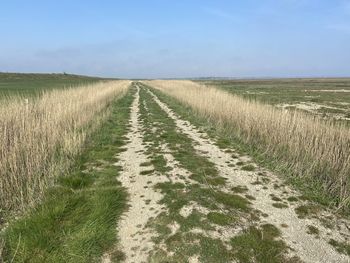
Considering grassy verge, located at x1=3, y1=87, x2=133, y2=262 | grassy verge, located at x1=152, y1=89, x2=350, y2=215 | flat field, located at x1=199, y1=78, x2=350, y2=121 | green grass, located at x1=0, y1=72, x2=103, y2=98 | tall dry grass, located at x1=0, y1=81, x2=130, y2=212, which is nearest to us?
grassy verge, located at x1=3, y1=87, x2=133, y2=262

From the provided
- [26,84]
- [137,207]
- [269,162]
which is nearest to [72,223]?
[137,207]

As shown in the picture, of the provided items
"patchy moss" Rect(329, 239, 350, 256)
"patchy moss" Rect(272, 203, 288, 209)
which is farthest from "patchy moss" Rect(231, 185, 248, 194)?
"patchy moss" Rect(329, 239, 350, 256)

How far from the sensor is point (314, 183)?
255 inches

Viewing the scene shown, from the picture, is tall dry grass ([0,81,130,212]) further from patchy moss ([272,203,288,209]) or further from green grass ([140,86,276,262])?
patchy moss ([272,203,288,209])

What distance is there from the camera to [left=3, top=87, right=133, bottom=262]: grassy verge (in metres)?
3.87

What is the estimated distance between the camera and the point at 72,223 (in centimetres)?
460

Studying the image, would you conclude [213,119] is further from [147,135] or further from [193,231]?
[193,231]

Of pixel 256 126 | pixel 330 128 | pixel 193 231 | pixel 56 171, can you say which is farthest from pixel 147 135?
pixel 193 231

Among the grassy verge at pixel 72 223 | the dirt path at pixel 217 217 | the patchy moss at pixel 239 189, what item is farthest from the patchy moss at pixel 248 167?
the grassy verge at pixel 72 223

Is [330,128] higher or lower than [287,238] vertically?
higher

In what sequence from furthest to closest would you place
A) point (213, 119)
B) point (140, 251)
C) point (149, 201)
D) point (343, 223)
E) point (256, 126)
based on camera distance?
point (213, 119) < point (256, 126) < point (149, 201) < point (343, 223) < point (140, 251)

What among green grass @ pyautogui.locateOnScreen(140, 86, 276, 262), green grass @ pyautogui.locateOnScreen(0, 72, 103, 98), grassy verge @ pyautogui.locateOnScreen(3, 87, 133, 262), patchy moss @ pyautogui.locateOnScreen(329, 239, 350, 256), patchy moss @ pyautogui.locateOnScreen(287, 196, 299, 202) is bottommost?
patchy moss @ pyautogui.locateOnScreen(329, 239, 350, 256)

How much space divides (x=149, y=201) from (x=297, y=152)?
169 inches

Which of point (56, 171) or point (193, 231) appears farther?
point (56, 171)
